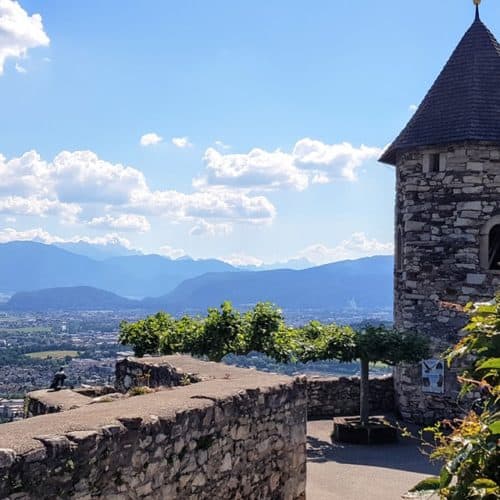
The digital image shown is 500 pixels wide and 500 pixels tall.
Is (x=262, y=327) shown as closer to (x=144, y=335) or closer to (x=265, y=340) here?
(x=265, y=340)

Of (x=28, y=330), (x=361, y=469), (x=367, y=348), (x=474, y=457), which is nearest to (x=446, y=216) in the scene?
(x=367, y=348)

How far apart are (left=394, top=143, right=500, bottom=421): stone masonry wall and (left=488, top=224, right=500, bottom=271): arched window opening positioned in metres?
0.38

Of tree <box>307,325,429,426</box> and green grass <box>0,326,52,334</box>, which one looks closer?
tree <box>307,325,429,426</box>

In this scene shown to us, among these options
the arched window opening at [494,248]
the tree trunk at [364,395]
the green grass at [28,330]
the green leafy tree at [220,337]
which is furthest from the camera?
the green grass at [28,330]

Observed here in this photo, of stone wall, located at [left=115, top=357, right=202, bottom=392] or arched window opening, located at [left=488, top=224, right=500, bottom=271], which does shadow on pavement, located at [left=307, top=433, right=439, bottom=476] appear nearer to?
arched window opening, located at [left=488, top=224, right=500, bottom=271]

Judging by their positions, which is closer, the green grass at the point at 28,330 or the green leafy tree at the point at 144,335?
the green leafy tree at the point at 144,335

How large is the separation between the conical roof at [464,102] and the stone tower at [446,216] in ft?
0.08

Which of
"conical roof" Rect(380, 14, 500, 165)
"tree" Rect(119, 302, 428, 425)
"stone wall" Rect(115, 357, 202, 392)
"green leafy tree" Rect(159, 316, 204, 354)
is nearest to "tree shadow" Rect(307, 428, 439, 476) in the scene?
"tree" Rect(119, 302, 428, 425)

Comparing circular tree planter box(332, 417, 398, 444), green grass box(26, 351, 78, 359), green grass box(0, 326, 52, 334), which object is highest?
circular tree planter box(332, 417, 398, 444)

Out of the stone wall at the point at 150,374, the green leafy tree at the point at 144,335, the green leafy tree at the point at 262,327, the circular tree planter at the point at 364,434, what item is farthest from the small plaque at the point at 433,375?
the stone wall at the point at 150,374

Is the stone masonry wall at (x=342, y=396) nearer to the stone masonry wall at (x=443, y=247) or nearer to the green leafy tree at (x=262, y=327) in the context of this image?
the stone masonry wall at (x=443, y=247)

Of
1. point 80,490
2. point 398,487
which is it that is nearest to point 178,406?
point 80,490

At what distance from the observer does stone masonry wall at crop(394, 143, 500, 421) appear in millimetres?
16188

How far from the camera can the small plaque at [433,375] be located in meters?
16.6
